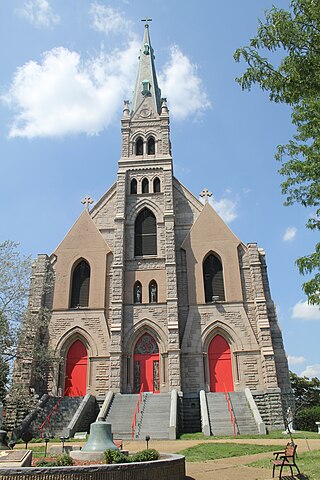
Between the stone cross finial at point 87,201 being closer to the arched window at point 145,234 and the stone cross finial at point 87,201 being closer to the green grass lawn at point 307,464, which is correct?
the arched window at point 145,234

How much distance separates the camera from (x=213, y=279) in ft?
89.0

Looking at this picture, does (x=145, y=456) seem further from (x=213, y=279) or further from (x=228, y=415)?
(x=213, y=279)

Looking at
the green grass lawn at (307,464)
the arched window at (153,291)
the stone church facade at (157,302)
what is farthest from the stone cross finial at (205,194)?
the green grass lawn at (307,464)

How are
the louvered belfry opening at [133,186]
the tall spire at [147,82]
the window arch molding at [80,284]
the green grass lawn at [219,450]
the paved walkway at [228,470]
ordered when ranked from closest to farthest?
the paved walkway at [228,470] → the green grass lawn at [219,450] → the window arch molding at [80,284] → the louvered belfry opening at [133,186] → the tall spire at [147,82]

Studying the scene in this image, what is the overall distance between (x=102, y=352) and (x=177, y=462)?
669 inches

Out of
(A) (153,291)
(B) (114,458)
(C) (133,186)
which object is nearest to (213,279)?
(A) (153,291)

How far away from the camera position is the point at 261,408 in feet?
72.0

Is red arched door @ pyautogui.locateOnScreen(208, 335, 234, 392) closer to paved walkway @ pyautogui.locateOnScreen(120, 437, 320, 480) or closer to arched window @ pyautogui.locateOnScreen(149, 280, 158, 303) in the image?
arched window @ pyautogui.locateOnScreen(149, 280, 158, 303)

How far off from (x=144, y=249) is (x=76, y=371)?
8.97 meters

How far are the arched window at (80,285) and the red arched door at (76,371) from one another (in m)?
2.77

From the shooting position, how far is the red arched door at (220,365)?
966 inches

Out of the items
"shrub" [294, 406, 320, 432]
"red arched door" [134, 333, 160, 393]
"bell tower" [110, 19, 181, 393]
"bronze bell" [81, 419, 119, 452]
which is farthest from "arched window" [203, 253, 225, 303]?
"bronze bell" [81, 419, 119, 452]

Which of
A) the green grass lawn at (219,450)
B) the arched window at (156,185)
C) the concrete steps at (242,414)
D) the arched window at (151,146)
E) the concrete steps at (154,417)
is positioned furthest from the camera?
the arched window at (151,146)

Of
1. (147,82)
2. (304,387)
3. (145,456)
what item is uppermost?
(147,82)
